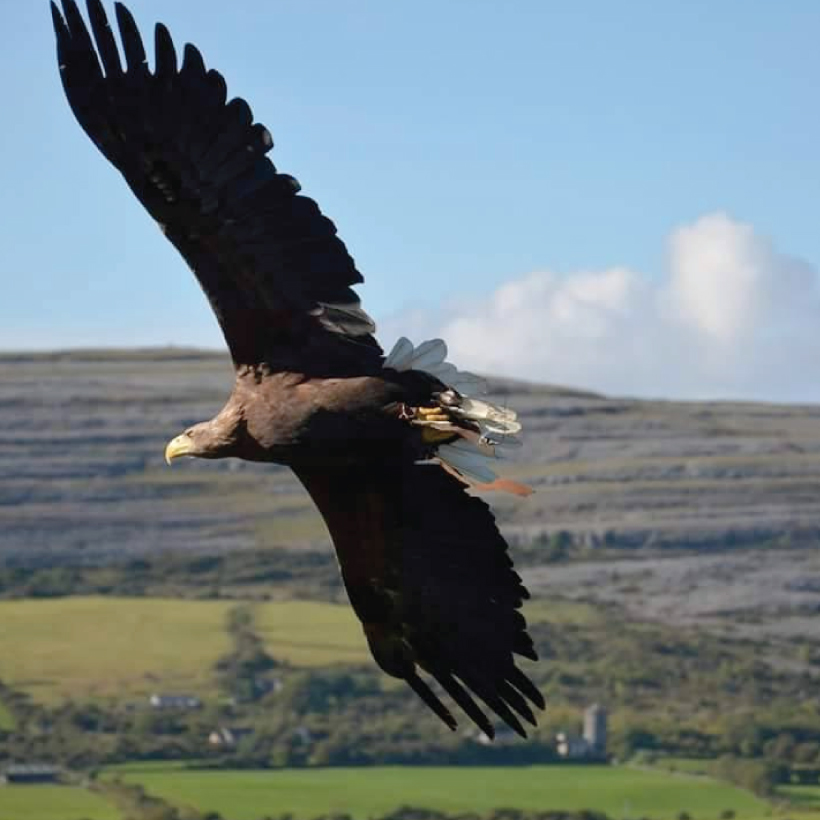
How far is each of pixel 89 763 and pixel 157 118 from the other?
161ft

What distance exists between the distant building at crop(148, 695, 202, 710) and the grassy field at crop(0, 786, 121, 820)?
14.9 meters

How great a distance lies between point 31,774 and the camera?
5981 cm

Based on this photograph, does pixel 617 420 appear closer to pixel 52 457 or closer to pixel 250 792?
pixel 52 457

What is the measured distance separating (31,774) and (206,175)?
154ft

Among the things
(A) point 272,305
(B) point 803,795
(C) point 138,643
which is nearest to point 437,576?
(A) point 272,305

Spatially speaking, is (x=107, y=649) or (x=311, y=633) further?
(x=311, y=633)

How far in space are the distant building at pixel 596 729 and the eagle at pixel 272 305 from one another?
49194 mm

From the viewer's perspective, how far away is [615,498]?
10594cm

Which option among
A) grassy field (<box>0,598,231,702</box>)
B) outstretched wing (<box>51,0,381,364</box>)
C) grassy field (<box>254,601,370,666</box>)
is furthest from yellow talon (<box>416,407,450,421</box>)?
grassy field (<box>254,601,370,666</box>)

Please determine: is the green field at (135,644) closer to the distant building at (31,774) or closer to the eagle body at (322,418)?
the distant building at (31,774)

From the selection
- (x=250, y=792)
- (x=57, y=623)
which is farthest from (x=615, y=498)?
(x=250, y=792)

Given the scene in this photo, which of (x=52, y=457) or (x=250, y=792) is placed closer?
(x=250, y=792)

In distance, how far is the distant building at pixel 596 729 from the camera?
213ft

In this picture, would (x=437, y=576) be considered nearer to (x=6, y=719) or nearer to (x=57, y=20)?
(x=57, y=20)
